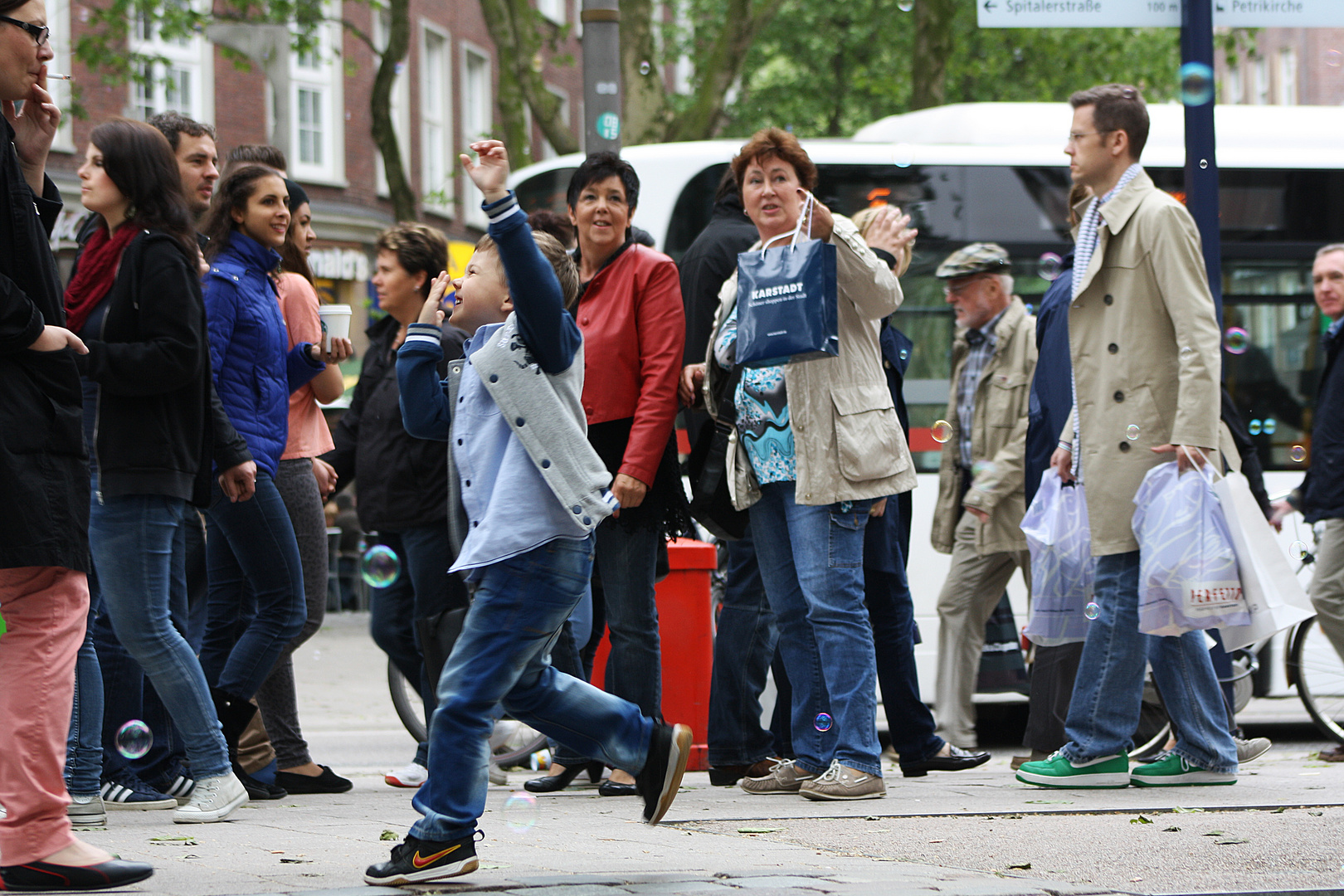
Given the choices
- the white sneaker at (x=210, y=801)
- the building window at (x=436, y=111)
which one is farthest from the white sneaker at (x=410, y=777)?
the building window at (x=436, y=111)

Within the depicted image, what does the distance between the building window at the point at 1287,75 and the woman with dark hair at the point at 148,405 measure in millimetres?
40992

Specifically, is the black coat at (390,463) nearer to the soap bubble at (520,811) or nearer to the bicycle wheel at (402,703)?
the soap bubble at (520,811)

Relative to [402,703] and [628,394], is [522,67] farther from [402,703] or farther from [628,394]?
[628,394]

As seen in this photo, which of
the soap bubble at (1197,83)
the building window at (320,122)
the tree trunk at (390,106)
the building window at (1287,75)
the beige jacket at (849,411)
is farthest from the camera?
the building window at (1287,75)

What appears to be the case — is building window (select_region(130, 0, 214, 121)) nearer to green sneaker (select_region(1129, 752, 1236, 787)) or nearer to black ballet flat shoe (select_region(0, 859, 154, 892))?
green sneaker (select_region(1129, 752, 1236, 787))

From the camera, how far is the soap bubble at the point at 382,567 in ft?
20.0

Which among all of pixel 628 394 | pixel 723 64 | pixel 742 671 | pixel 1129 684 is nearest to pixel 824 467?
pixel 628 394

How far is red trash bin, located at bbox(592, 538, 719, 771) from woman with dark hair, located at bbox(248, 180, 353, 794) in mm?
1110

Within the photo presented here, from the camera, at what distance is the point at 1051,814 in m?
4.80

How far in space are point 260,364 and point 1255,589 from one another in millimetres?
3284

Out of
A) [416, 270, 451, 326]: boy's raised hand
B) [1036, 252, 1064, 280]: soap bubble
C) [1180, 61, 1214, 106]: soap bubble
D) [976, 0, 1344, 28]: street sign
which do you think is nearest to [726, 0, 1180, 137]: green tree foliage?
[1036, 252, 1064, 280]: soap bubble

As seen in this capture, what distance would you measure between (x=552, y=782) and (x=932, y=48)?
42.3 feet

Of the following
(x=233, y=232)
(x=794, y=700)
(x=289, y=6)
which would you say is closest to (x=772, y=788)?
(x=794, y=700)

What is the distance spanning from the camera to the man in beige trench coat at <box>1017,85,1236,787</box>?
5.26m
